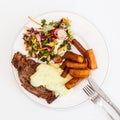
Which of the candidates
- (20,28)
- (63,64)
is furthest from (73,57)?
(20,28)

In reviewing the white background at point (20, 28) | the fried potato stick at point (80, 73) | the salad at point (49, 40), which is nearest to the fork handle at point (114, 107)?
the white background at point (20, 28)

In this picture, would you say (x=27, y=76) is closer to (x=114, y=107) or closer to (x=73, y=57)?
Answer: (x=73, y=57)

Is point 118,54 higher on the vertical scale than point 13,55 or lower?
lower

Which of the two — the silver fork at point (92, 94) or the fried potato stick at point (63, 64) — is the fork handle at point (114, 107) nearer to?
the silver fork at point (92, 94)

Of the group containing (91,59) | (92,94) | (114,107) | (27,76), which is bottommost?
(114,107)

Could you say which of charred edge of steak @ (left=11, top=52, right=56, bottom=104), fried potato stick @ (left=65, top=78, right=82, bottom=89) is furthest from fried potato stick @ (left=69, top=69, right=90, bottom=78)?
charred edge of steak @ (left=11, top=52, right=56, bottom=104)

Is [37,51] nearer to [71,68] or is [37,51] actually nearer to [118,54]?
[71,68]

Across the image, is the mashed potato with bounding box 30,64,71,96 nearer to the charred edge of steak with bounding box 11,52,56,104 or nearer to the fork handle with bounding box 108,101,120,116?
the charred edge of steak with bounding box 11,52,56,104

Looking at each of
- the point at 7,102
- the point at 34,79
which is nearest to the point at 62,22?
the point at 34,79
